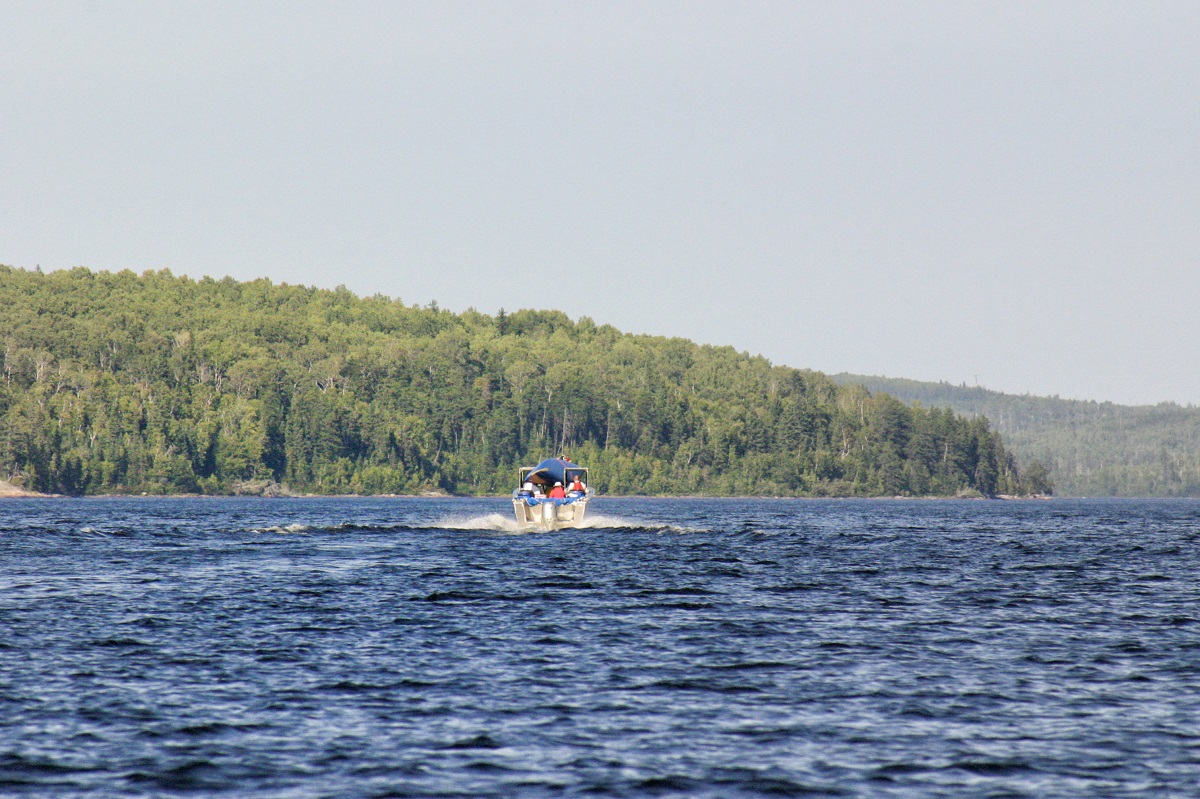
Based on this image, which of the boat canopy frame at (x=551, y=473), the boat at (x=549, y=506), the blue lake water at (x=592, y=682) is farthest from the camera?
the boat canopy frame at (x=551, y=473)

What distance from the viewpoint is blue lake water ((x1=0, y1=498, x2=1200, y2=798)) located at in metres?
20.5

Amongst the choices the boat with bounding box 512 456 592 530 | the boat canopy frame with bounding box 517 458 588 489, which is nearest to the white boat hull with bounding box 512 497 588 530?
the boat with bounding box 512 456 592 530

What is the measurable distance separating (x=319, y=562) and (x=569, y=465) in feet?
108

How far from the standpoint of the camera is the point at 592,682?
2816cm

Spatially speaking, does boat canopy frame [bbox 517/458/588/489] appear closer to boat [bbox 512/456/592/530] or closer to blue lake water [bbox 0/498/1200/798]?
boat [bbox 512/456/592/530]

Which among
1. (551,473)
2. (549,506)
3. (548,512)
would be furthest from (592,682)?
(551,473)

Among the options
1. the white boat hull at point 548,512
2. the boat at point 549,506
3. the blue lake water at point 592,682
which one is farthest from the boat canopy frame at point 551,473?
the blue lake water at point 592,682

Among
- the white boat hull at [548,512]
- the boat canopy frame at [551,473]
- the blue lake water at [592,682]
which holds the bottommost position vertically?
the blue lake water at [592,682]

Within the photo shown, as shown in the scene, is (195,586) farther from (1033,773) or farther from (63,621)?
(1033,773)

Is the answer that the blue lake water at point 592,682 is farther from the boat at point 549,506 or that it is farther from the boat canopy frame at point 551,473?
the boat canopy frame at point 551,473

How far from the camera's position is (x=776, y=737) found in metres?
23.0

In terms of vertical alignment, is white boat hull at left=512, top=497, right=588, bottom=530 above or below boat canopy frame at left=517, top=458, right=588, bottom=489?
below

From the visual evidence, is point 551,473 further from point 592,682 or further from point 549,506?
point 592,682

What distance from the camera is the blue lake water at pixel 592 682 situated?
67.3ft
